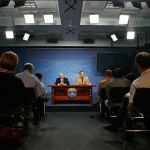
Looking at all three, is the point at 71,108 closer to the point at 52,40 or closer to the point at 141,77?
the point at 52,40

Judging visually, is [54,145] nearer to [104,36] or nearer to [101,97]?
[101,97]

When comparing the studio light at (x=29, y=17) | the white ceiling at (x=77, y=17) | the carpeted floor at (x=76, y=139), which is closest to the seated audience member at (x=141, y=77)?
the carpeted floor at (x=76, y=139)

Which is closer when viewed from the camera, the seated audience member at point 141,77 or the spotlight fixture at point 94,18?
the seated audience member at point 141,77

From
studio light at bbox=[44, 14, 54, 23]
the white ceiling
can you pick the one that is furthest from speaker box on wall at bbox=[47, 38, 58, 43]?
studio light at bbox=[44, 14, 54, 23]

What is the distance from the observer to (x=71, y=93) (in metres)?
8.34

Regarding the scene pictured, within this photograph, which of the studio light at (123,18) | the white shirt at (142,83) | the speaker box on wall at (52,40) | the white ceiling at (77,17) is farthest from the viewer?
the speaker box on wall at (52,40)

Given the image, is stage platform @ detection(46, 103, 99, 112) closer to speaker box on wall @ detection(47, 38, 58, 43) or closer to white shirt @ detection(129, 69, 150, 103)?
speaker box on wall @ detection(47, 38, 58, 43)

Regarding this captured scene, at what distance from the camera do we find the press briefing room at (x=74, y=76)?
125 inches

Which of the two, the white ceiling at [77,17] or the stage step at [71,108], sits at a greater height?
the white ceiling at [77,17]

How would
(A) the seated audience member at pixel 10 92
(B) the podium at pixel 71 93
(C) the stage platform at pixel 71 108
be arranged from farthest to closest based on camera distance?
(B) the podium at pixel 71 93 < (C) the stage platform at pixel 71 108 < (A) the seated audience member at pixel 10 92

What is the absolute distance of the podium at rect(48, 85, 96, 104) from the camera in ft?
27.3

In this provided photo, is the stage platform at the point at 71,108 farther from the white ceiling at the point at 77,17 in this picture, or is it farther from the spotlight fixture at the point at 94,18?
the spotlight fixture at the point at 94,18

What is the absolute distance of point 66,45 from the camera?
1093 centimetres

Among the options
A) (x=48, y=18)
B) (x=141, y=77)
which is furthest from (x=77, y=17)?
(x=141, y=77)
